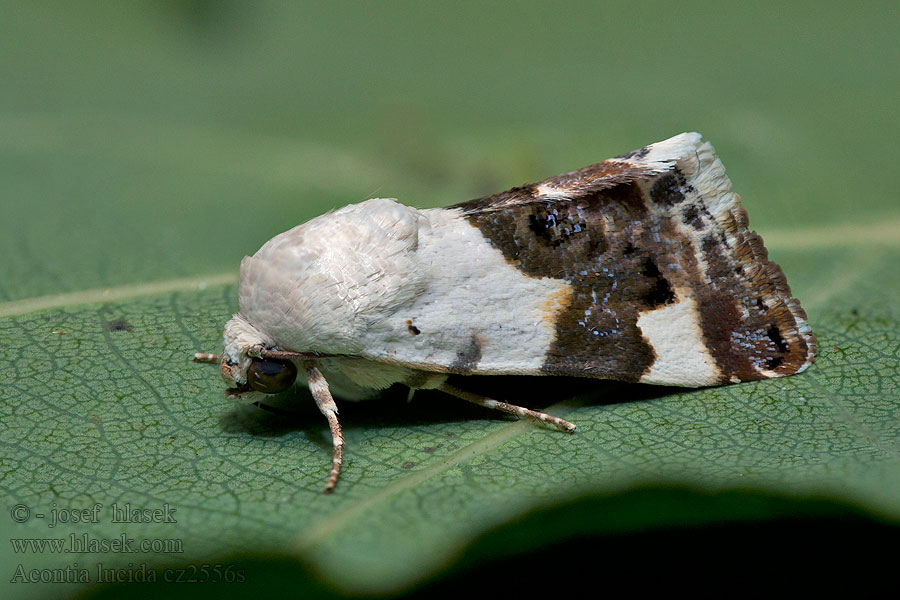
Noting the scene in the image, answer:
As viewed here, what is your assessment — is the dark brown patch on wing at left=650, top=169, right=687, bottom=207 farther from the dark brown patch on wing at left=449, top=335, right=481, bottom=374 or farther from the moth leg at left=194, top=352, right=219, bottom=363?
the moth leg at left=194, top=352, right=219, bottom=363

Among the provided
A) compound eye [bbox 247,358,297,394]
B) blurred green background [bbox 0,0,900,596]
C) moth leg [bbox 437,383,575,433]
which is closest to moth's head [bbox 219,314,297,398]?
compound eye [bbox 247,358,297,394]

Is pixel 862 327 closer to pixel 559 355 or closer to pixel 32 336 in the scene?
pixel 559 355

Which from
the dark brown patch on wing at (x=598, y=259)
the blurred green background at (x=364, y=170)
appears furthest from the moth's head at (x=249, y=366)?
the dark brown patch on wing at (x=598, y=259)

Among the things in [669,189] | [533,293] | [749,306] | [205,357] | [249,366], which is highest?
[669,189]

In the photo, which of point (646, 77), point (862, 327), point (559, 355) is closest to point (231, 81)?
point (646, 77)

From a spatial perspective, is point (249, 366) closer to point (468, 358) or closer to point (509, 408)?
point (468, 358)

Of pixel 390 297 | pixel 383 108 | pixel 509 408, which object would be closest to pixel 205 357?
pixel 390 297
